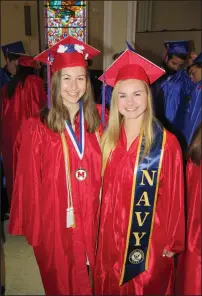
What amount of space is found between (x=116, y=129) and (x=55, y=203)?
1.65ft

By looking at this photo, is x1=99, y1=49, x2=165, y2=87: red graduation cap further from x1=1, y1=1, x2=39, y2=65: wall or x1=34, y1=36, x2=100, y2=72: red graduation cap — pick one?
x1=1, y1=1, x2=39, y2=65: wall

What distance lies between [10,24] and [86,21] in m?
1.43

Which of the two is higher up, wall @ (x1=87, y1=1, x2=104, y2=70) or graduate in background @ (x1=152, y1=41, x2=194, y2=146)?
wall @ (x1=87, y1=1, x2=104, y2=70)

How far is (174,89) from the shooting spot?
9.27ft

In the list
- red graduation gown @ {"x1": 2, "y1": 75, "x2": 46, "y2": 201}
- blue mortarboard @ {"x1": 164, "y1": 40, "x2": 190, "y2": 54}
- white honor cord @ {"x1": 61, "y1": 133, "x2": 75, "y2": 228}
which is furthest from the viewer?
blue mortarboard @ {"x1": 164, "y1": 40, "x2": 190, "y2": 54}

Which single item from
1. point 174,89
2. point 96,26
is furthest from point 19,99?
point 96,26

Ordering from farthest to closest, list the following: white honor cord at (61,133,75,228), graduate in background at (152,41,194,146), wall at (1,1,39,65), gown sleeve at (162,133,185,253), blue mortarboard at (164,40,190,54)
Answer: wall at (1,1,39,65) → blue mortarboard at (164,40,190,54) → graduate in background at (152,41,194,146) → white honor cord at (61,133,75,228) → gown sleeve at (162,133,185,253)

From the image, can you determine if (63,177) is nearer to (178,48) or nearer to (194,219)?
(194,219)

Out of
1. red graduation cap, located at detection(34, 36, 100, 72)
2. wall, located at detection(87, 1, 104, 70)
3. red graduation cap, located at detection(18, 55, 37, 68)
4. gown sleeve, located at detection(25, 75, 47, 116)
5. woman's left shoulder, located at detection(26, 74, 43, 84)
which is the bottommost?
gown sleeve, located at detection(25, 75, 47, 116)

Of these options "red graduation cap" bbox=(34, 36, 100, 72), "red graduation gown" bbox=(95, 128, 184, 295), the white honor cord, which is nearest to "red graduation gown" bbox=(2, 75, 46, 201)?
"red graduation cap" bbox=(34, 36, 100, 72)

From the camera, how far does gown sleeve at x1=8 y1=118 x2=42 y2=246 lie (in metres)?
1.44

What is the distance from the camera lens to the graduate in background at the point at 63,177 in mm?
1438

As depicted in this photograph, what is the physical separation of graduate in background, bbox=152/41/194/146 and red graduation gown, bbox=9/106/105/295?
134 centimetres

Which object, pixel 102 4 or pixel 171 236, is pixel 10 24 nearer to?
pixel 102 4
